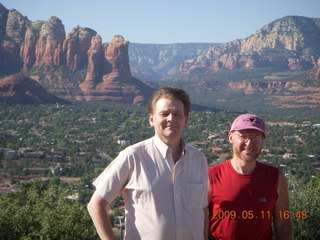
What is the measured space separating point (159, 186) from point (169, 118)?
66 cm

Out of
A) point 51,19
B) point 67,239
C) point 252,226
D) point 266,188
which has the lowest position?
point 67,239

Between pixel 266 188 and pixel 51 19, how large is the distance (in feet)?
423

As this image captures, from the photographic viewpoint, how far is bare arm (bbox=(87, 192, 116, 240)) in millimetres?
4023

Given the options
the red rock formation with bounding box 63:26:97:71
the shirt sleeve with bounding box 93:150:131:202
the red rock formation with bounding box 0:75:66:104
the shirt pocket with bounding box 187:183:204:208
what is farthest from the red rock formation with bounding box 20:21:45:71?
the shirt pocket with bounding box 187:183:204:208

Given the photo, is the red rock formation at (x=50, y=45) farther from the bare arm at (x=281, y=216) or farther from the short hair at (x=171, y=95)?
the short hair at (x=171, y=95)

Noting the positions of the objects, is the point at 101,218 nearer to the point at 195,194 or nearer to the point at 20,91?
the point at 195,194

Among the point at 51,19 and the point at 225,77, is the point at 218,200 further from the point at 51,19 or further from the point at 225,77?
the point at 225,77

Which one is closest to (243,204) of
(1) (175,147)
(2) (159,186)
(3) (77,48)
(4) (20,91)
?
(1) (175,147)

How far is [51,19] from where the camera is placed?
126 meters

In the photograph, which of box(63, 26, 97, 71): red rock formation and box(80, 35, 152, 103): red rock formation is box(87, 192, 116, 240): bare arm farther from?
box(63, 26, 97, 71): red rock formation

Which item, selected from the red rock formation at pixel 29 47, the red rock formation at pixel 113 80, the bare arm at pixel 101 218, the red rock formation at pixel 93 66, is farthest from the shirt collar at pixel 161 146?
the red rock formation at pixel 29 47

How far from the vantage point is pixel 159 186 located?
412 cm

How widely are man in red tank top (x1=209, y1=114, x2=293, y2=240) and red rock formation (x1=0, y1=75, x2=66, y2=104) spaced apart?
301 ft

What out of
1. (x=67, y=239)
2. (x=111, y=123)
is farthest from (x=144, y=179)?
(x=111, y=123)
